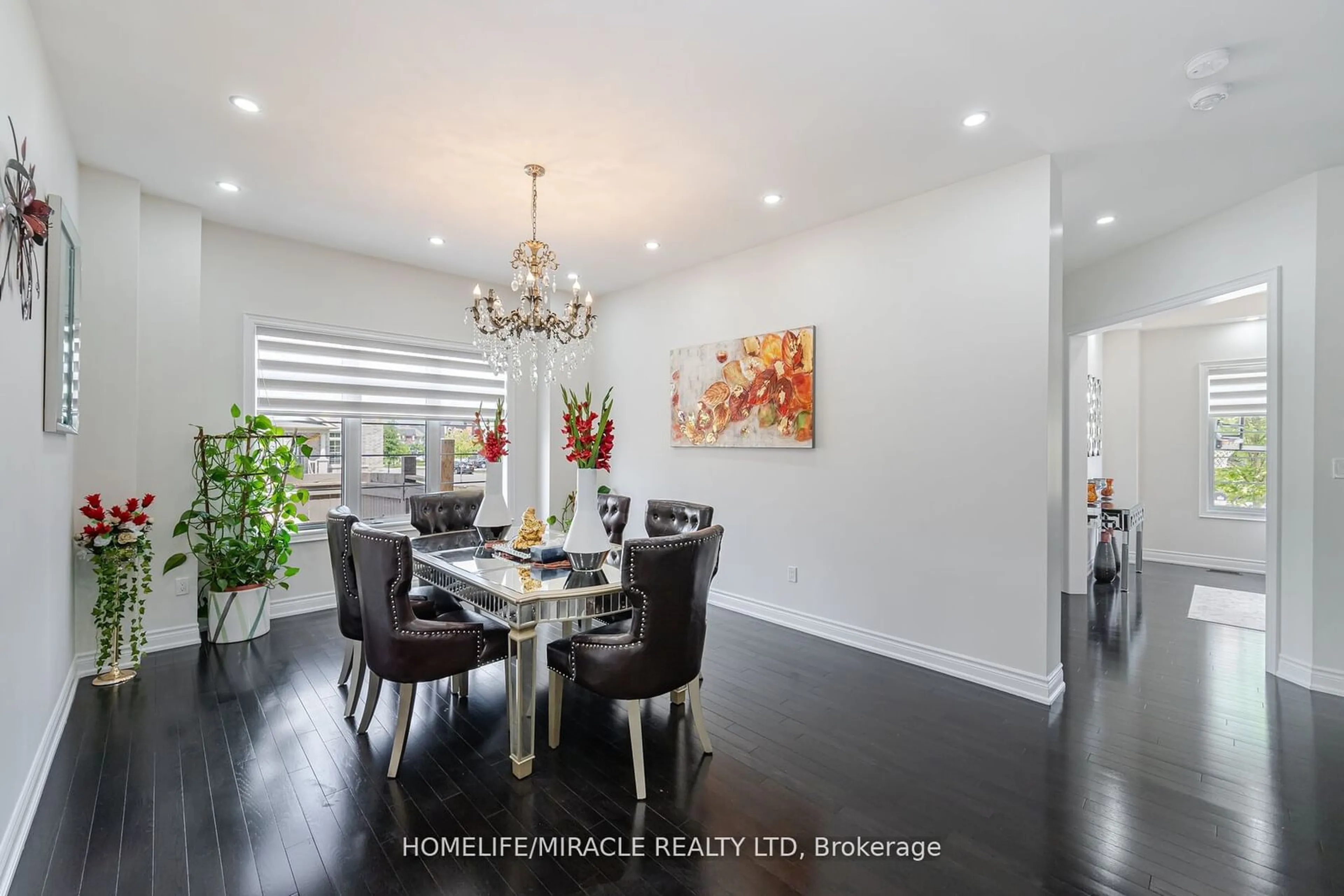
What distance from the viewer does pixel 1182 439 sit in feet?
21.7

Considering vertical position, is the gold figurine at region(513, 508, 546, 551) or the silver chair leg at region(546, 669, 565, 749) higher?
the gold figurine at region(513, 508, 546, 551)

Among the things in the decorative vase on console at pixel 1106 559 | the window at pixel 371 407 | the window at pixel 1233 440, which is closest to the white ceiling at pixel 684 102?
the window at pixel 371 407

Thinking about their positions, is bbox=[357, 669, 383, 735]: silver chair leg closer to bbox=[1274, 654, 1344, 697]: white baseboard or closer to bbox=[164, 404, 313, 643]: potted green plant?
bbox=[164, 404, 313, 643]: potted green plant

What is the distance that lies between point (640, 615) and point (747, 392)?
2744 millimetres

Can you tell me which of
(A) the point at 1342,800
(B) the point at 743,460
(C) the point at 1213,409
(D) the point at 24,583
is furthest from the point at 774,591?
(C) the point at 1213,409

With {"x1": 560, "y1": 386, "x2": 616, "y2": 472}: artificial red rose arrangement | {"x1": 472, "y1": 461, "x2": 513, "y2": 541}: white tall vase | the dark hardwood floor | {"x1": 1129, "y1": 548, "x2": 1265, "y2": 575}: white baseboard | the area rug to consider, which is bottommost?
the dark hardwood floor

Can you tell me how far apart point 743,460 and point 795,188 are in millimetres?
2105

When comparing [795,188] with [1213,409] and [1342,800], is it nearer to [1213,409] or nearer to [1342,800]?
[1342,800]

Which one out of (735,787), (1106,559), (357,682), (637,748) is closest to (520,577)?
(637,748)

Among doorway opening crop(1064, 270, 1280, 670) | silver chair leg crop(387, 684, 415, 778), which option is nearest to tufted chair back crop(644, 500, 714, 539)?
silver chair leg crop(387, 684, 415, 778)

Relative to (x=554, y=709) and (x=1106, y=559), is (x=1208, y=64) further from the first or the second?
(x=1106, y=559)

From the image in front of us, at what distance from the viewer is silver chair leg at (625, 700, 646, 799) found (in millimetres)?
2217

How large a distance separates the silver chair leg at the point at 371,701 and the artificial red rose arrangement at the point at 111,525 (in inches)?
73.5

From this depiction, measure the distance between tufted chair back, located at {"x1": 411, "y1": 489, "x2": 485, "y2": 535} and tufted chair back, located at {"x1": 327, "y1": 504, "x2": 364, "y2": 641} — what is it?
98 centimetres
